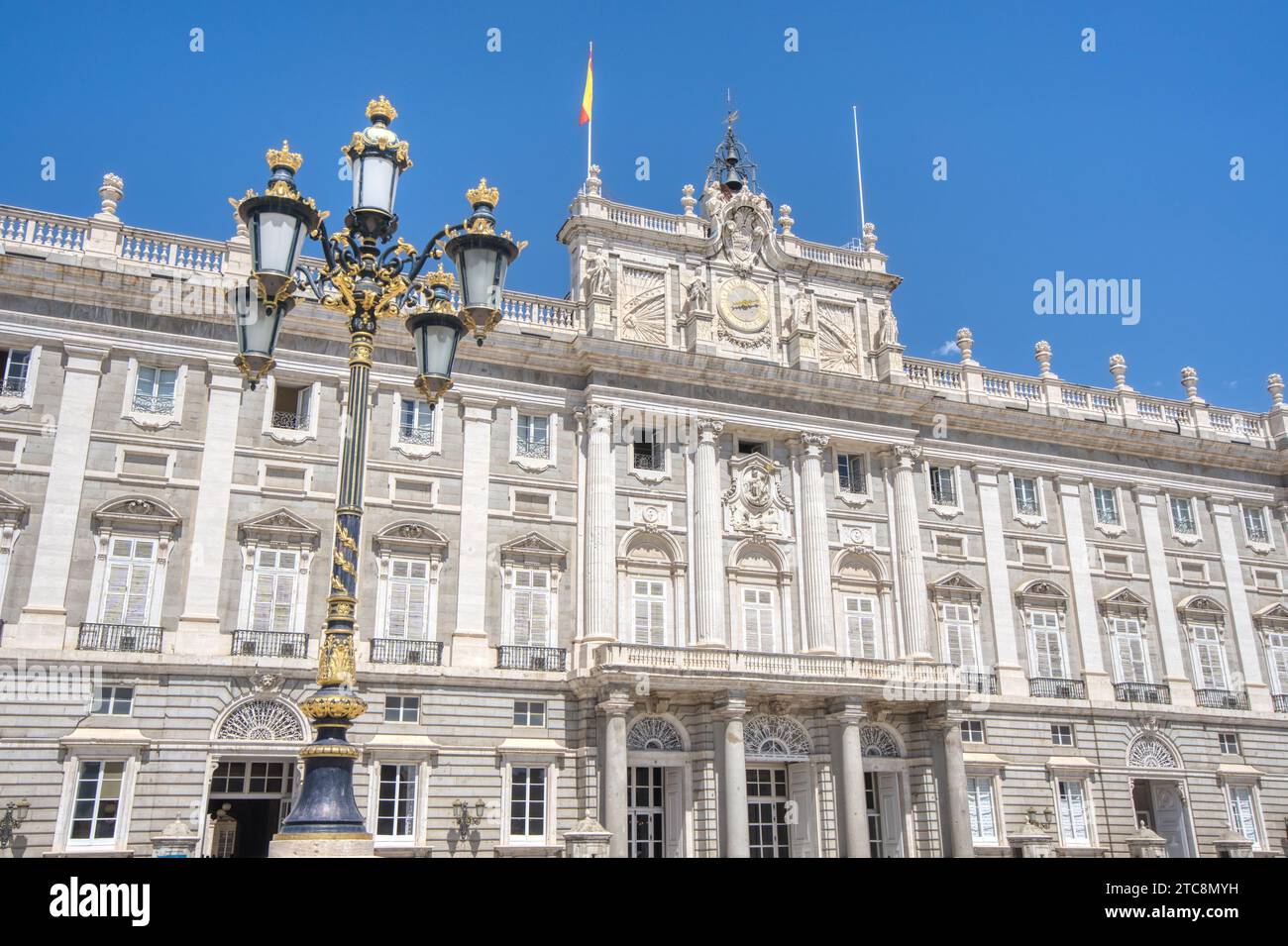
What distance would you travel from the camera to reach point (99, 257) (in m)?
27.2

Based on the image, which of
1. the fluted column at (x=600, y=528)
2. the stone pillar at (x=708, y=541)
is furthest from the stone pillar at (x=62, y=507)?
the stone pillar at (x=708, y=541)

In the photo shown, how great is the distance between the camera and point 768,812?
30.0 m

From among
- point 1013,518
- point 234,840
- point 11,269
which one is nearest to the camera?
point 11,269

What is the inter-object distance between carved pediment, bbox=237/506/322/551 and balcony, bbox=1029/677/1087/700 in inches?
853

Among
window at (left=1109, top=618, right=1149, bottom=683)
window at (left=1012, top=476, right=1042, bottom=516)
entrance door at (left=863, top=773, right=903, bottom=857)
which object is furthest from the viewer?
window at (left=1012, top=476, right=1042, bottom=516)

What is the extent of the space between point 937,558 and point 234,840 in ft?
72.4

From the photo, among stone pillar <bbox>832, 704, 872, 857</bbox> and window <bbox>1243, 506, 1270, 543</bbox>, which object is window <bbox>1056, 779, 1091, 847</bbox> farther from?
window <bbox>1243, 506, 1270, 543</bbox>

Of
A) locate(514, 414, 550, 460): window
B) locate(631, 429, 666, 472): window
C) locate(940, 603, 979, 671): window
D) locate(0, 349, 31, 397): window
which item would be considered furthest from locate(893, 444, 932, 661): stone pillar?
locate(0, 349, 31, 397): window

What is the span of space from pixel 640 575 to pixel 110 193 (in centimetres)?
1715

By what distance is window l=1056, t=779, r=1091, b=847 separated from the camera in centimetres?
3198

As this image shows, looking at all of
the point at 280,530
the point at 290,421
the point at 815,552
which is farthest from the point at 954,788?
the point at 290,421

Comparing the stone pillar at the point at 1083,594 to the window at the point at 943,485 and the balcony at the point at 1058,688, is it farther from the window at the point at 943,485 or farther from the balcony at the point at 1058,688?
the window at the point at 943,485
